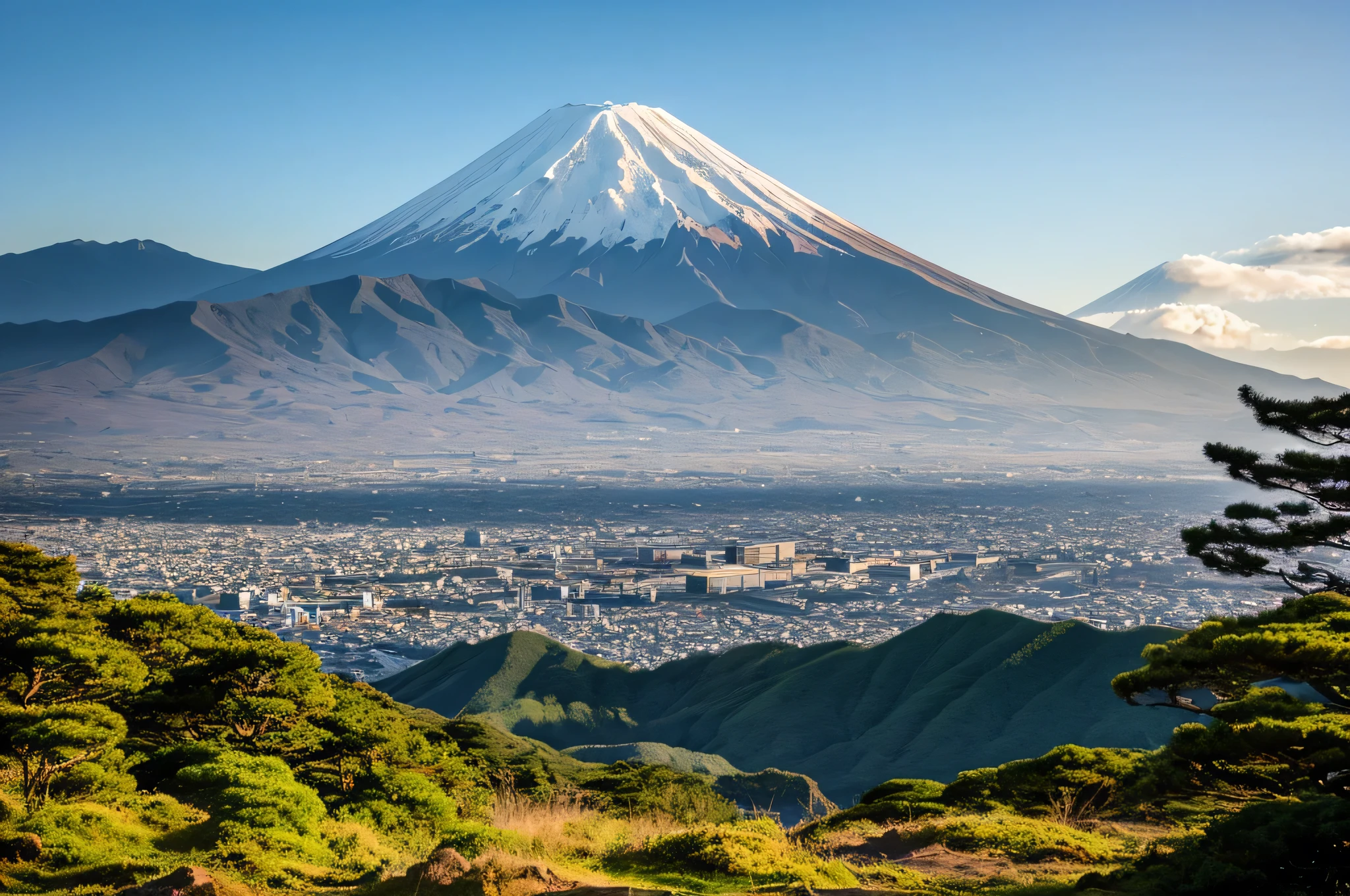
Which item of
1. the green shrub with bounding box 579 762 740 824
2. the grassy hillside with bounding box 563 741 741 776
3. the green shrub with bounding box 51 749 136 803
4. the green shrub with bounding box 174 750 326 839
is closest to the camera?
the green shrub with bounding box 174 750 326 839

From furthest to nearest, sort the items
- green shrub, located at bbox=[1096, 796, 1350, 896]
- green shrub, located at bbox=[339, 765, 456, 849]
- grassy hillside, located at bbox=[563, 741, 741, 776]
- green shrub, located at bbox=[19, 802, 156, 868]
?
grassy hillside, located at bbox=[563, 741, 741, 776] → green shrub, located at bbox=[339, 765, 456, 849] → green shrub, located at bbox=[19, 802, 156, 868] → green shrub, located at bbox=[1096, 796, 1350, 896]

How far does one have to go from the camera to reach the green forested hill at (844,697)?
2520 cm

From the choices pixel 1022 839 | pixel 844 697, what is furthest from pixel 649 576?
pixel 1022 839

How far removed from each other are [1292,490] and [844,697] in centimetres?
1772

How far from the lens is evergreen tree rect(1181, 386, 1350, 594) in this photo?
12258 millimetres

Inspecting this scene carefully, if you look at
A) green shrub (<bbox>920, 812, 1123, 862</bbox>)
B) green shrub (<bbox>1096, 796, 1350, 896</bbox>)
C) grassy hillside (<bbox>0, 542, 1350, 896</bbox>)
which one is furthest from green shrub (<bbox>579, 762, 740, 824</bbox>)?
green shrub (<bbox>1096, 796, 1350, 896</bbox>)

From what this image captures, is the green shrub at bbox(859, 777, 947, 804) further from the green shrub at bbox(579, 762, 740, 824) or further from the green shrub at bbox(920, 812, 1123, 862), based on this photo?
the green shrub at bbox(920, 812, 1123, 862)

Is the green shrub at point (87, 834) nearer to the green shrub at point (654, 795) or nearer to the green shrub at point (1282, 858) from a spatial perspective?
the green shrub at point (654, 795)

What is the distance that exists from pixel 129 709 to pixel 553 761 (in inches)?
391

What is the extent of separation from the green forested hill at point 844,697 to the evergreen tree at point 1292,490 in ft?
34.0

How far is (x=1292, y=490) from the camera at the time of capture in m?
13.5

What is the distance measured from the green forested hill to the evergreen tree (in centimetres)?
1037

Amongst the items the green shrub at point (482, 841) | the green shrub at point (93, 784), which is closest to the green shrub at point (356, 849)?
the green shrub at point (482, 841)

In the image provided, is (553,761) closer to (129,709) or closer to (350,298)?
(129,709)
